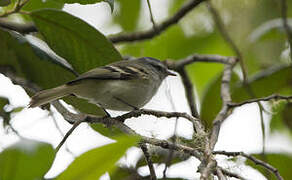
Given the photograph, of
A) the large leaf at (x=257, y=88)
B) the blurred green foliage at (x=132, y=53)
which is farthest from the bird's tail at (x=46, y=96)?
the large leaf at (x=257, y=88)

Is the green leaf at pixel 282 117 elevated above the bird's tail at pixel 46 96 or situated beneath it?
elevated above

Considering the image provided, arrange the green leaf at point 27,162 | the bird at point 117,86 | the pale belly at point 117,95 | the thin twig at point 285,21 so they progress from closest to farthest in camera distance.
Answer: the green leaf at point 27,162 < the bird at point 117,86 < the pale belly at point 117,95 < the thin twig at point 285,21

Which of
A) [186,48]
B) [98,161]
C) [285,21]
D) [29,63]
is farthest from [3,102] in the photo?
[186,48]

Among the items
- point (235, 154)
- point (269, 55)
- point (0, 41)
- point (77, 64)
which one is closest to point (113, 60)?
point (77, 64)

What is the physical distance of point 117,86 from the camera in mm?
4086

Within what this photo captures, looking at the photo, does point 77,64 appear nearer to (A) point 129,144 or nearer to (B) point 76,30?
(B) point 76,30

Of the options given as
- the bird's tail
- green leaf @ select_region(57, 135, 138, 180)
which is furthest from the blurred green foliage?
the bird's tail

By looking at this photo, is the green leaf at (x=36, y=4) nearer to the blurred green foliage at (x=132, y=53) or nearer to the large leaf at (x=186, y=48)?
the blurred green foliage at (x=132, y=53)

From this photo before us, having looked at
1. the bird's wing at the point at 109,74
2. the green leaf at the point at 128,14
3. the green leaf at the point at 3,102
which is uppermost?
the green leaf at the point at 128,14

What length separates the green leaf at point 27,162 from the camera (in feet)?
6.44

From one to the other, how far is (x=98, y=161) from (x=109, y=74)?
226 cm

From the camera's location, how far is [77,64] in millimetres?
3465

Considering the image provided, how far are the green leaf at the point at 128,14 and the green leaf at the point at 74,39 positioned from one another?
1578 millimetres

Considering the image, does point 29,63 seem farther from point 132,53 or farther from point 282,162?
point 132,53
